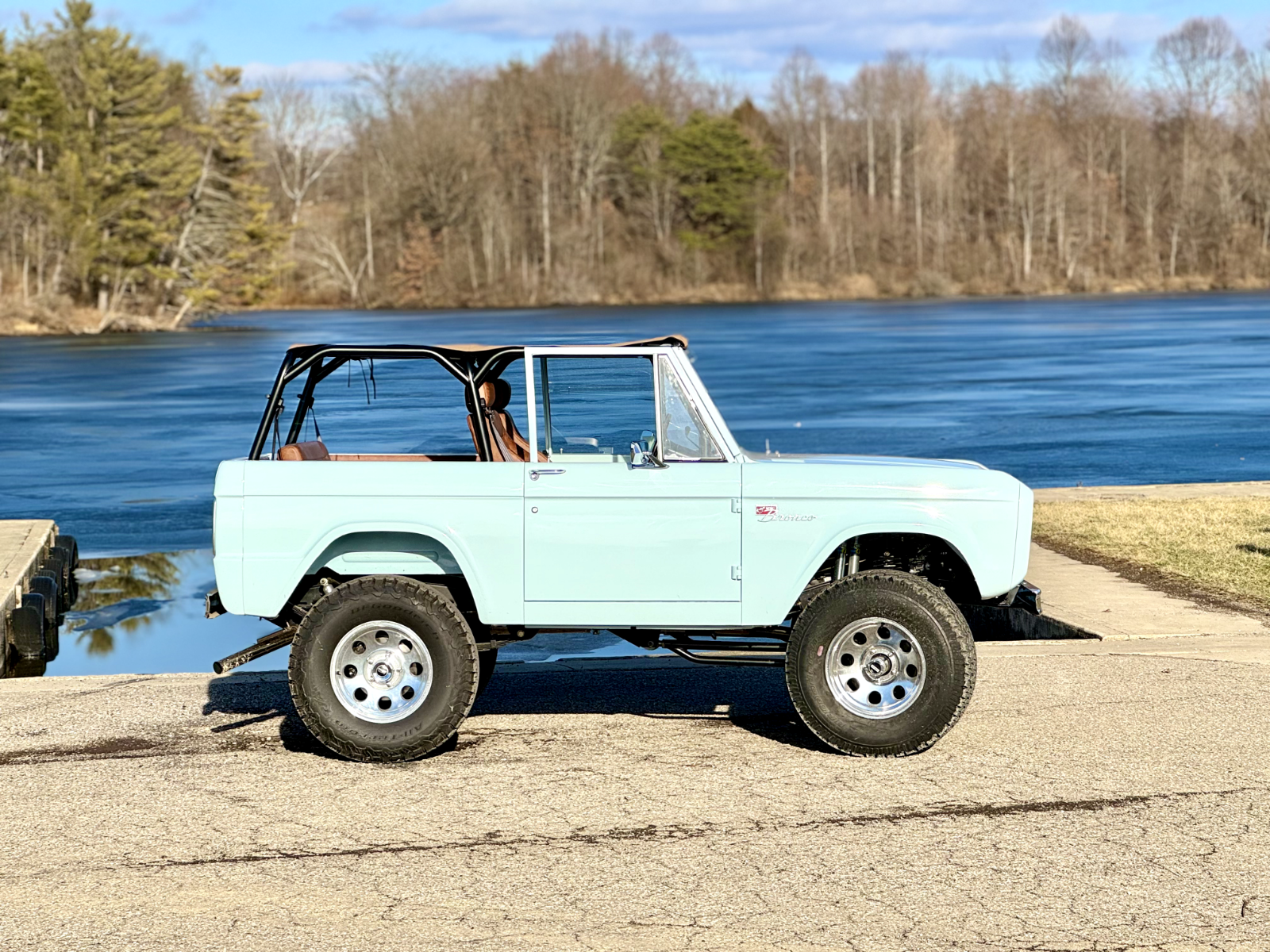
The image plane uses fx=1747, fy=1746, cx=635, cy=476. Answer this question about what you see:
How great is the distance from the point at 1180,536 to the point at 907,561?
22.5ft

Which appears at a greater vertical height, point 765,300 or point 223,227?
point 223,227

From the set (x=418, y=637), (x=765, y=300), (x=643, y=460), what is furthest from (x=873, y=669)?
(x=765, y=300)

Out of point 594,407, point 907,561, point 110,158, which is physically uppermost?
point 110,158

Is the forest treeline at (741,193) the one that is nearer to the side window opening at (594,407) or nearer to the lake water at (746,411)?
the lake water at (746,411)

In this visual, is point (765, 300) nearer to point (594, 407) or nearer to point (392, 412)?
point (392, 412)

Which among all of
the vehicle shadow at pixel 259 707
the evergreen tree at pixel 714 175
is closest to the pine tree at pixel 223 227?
the evergreen tree at pixel 714 175

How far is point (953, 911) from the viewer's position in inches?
233

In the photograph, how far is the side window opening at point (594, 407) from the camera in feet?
27.2

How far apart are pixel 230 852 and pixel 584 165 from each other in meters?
122

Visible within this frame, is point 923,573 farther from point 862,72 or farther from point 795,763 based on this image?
point 862,72

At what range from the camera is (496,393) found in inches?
349

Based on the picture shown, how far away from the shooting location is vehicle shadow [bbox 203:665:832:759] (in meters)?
8.75

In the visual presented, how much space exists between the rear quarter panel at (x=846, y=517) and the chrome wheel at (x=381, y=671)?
1.55 m

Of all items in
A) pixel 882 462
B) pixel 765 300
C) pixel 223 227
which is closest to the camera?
pixel 882 462
